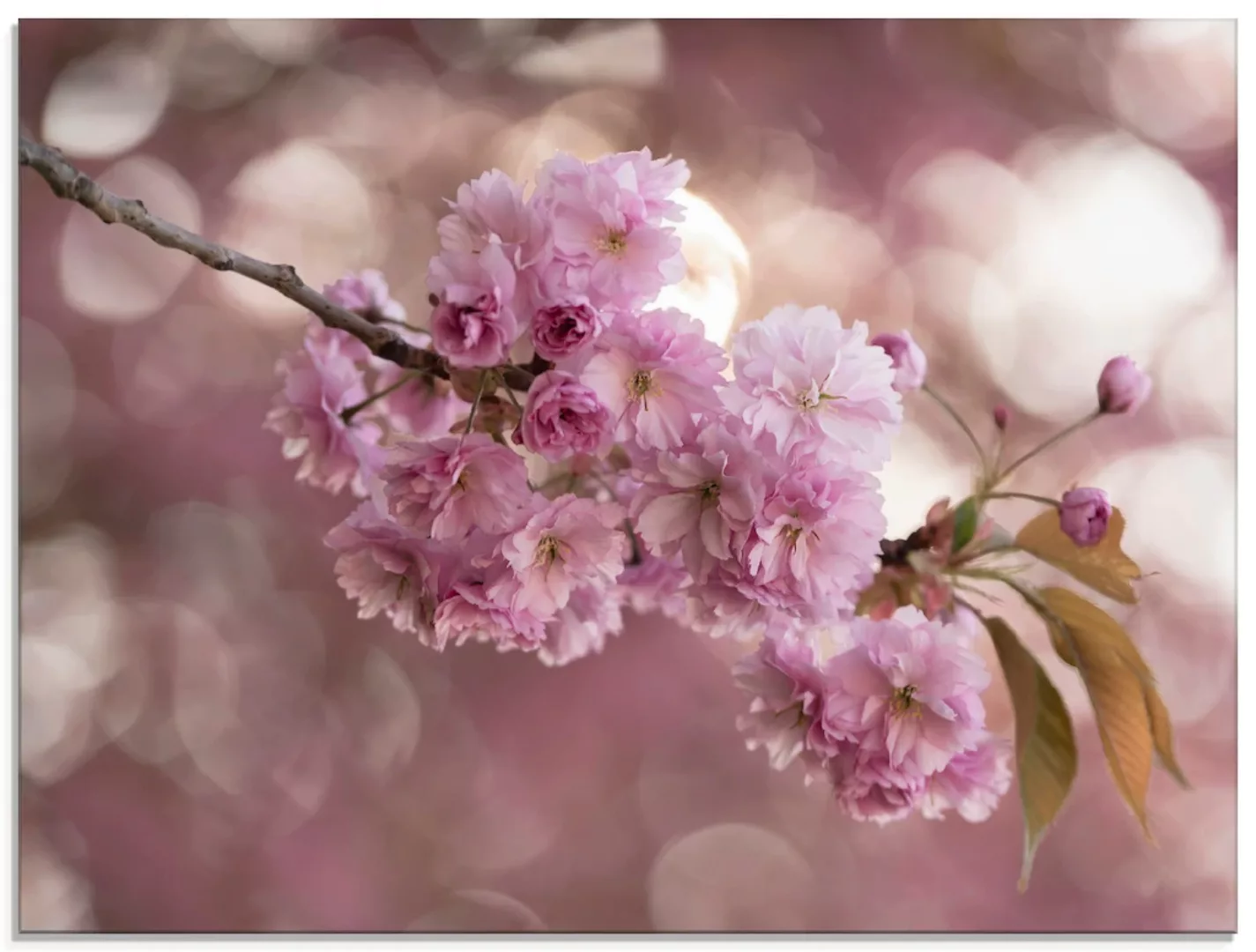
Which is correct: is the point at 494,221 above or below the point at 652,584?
above

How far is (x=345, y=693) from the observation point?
114cm

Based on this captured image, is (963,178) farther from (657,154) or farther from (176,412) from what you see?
(176,412)

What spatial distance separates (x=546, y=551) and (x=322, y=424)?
206mm

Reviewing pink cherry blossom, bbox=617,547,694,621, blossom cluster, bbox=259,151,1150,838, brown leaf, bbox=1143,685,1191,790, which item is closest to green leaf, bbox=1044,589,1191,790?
brown leaf, bbox=1143,685,1191,790

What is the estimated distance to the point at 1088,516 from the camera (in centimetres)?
55

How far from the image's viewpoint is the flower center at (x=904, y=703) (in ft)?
1.65

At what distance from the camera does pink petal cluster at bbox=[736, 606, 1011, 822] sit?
0.50 metres

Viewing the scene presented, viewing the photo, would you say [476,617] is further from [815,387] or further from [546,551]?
[815,387]

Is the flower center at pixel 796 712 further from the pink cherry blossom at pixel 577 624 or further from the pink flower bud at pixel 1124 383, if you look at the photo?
the pink flower bud at pixel 1124 383

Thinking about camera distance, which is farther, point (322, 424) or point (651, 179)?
point (322, 424)

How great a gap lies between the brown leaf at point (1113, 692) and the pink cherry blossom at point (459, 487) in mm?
323

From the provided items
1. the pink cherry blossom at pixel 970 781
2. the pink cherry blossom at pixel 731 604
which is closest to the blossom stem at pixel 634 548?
the pink cherry blossom at pixel 731 604

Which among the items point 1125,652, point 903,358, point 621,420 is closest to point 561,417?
point 621,420

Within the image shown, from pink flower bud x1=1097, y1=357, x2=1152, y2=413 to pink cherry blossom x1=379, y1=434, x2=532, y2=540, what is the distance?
15.3 inches
